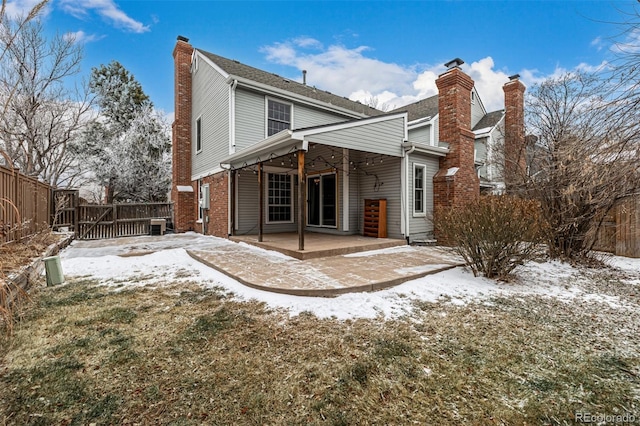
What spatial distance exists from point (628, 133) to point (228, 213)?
30.5 ft

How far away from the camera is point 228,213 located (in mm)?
9773

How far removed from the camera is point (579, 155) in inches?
130

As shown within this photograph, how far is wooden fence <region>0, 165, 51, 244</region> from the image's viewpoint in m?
5.14

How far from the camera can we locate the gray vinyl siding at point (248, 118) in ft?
31.3

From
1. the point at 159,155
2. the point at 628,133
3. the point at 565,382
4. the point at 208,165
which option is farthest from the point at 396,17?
the point at 159,155

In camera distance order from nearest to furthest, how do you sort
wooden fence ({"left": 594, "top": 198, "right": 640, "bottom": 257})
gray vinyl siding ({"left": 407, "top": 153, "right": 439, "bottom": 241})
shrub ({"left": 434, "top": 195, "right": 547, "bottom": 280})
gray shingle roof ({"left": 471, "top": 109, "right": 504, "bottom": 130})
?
1. shrub ({"left": 434, "top": 195, "right": 547, "bottom": 280})
2. wooden fence ({"left": 594, "top": 198, "right": 640, "bottom": 257})
3. gray vinyl siding ({"left": 407, "top": 153, "right": 439, "bottom": 241})
4. gray shingle roof ({"left": 471, "top": 109, "right": 504, "bottom": 130})

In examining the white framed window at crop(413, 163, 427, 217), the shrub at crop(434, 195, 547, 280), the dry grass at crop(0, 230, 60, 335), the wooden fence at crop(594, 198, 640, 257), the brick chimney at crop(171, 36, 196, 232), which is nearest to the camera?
the dry grass at crop(0, 230, 60, 335)

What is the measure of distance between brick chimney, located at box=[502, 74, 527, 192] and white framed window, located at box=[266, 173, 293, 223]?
7.15m

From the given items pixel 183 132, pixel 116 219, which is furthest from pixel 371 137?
pixel 116 219

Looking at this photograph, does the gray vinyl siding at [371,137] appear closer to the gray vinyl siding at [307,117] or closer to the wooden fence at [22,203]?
the gray vinyl siding at [307,117]

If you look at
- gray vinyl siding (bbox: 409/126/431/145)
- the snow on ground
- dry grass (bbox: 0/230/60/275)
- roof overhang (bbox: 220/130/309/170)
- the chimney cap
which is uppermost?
the chimney cap

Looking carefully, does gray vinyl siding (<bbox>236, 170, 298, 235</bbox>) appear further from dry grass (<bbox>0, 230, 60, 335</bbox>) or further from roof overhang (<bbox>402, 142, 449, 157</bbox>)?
roof overhang (<bbox>402, 142, 449, 157</bbox>)

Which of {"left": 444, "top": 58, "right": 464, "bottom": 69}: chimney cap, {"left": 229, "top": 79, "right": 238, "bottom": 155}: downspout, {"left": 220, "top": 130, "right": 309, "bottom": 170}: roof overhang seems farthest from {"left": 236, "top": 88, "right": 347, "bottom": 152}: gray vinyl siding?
{"left": 444, "top": 58, "right": 464, "bottom": 69}: chimney cap

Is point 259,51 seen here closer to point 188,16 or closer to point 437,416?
point 188,16
